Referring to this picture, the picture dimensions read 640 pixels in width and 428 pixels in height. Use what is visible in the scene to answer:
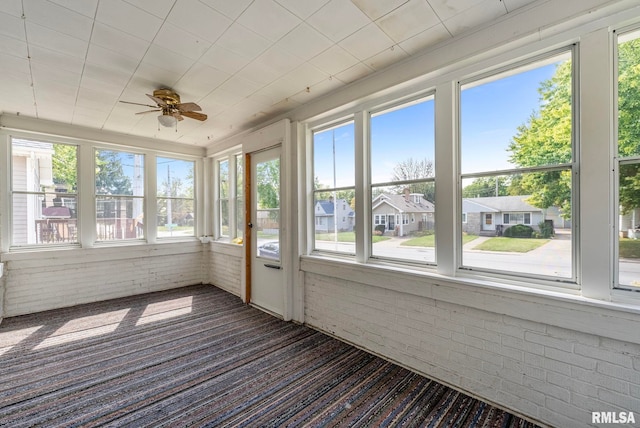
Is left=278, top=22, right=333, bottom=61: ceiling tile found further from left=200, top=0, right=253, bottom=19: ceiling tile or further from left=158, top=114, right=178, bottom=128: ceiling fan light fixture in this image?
left=158, top=114, right=178, bottom=128: ceiling fan light fixture

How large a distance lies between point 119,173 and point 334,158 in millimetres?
3940

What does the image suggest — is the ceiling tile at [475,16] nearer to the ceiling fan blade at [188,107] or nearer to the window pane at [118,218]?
the ceiling fan blade at [188,107]

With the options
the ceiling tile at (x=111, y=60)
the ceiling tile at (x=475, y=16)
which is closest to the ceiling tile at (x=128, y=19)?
the ceiling tile at (x=111, y=60)

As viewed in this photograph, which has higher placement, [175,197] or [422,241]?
[175,197]

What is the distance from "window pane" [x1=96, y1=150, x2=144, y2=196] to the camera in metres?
4.55

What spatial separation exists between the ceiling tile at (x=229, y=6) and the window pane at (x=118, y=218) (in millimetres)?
4153

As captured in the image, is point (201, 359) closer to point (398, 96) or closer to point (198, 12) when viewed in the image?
point (198, 12)

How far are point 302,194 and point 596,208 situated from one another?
2726mm

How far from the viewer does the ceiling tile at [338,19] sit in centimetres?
182

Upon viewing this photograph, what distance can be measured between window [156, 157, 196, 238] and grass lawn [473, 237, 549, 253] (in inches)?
203

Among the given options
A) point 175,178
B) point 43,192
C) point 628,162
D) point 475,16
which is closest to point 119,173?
point 175,178

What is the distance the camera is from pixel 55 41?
6.96 ft

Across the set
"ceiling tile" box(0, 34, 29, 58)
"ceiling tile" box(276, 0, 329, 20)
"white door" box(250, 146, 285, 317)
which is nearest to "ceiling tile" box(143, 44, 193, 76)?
"ceiling tile" box(0, 34, 29, 58)

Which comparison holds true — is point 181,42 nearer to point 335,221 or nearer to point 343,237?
point 335,221
